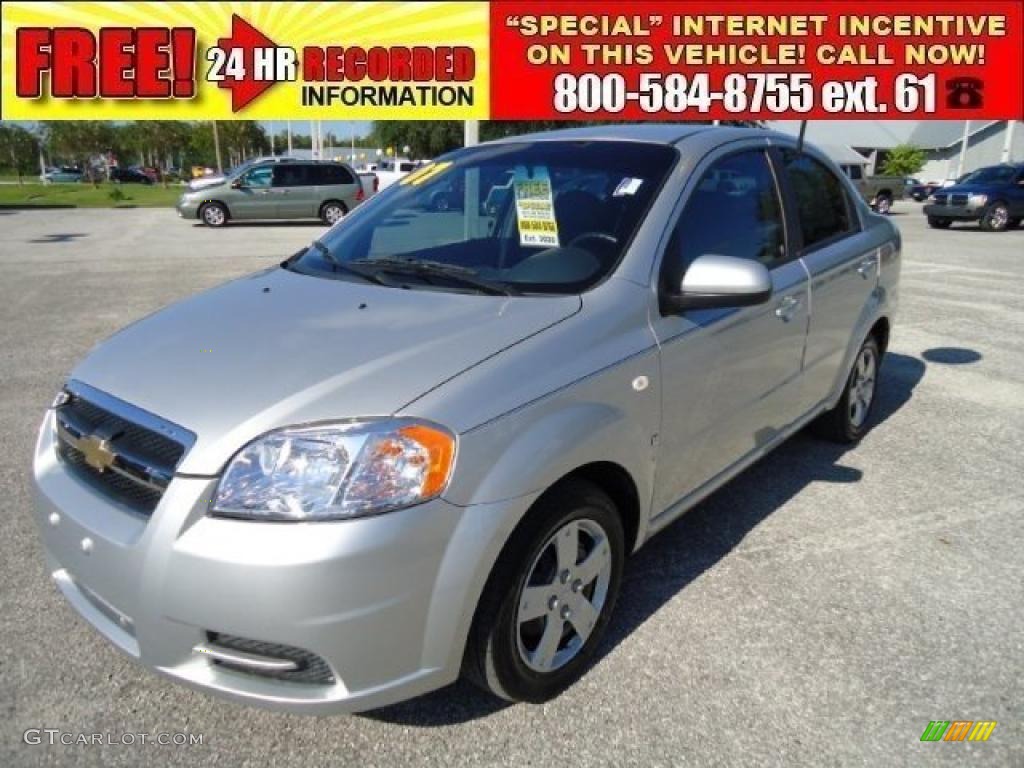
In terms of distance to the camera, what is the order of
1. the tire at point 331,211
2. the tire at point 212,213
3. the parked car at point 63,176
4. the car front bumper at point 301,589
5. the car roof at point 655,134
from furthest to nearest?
1. the parked car at point 63,176
2. the tire at point 331,211
3. the tire at point 212,213
4. the car roof at point 655,134
5. the car front bumper at point 301,589

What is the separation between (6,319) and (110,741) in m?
6.96

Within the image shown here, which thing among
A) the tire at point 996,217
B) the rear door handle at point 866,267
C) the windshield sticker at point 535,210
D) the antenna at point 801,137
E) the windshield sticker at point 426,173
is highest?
the tire at point 996,217

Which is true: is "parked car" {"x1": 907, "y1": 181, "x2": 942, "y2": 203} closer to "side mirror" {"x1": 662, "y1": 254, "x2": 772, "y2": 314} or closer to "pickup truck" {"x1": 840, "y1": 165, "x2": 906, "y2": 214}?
"pickup truck" {"x1": 840, "y1": 165, "x2": 906, "y2": 214}

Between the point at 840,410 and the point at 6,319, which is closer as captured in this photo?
the point at 840,410

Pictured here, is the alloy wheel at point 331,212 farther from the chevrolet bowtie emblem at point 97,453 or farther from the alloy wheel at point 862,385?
the chevrolet bowtie emblem at point 97,453

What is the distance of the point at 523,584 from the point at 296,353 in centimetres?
90

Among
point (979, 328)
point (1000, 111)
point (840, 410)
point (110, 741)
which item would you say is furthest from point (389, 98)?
point (1000, 111)

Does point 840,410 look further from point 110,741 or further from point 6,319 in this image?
point 6,319

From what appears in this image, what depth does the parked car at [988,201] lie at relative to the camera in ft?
62.1

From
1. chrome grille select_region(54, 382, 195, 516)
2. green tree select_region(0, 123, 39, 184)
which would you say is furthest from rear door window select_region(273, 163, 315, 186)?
green tree select_region(0, 123, 39, 184)

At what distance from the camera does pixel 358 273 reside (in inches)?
114

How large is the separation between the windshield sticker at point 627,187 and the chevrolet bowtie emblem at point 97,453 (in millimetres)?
1837

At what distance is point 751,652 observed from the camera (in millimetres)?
2588

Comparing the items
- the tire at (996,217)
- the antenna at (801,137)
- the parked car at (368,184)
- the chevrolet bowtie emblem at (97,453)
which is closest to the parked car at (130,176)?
the parked car at (368,184)
